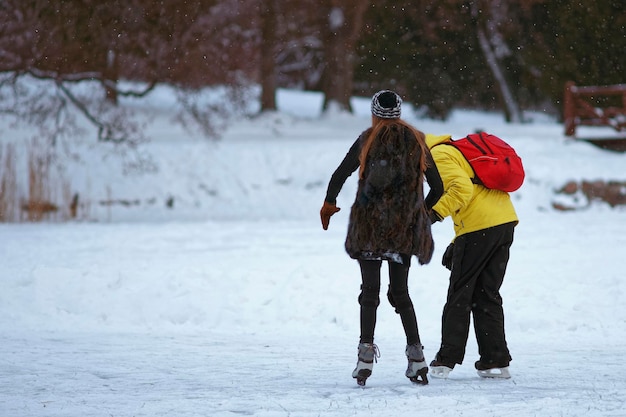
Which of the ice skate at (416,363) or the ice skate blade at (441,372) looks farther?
the ice skate blade at (441,372)

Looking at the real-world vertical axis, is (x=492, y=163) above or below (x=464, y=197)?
above

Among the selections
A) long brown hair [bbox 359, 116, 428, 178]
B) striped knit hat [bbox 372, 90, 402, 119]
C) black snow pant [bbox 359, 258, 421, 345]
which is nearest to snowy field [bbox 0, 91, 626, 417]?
black snow pant [bbox 359, 258, 421, 345]

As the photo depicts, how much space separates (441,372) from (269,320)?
330cm

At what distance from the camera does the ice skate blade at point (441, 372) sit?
21.1 feet

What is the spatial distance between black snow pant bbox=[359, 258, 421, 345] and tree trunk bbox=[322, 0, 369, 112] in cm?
2107

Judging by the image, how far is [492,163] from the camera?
6.31 m

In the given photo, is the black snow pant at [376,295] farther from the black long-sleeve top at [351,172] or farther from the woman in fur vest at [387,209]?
the black long-sleeve top at [351,172]

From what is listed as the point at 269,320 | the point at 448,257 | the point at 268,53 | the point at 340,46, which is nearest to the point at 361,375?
the point at 448,257

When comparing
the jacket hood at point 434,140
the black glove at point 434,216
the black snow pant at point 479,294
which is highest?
the jacket hood at point 434,140

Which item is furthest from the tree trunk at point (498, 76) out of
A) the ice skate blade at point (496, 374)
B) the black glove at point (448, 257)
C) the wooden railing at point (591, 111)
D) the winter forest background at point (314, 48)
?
the ice skate blade at point (496, 374)

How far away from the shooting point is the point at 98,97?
70.5 ft

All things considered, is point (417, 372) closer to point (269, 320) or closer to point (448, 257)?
point (448, 257)

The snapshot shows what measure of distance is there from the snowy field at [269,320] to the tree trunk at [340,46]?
8928 mm

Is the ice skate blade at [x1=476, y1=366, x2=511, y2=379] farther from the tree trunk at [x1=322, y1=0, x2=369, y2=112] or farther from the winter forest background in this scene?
the tree trunk at [x1=322, y1=0, x2=369, y2=112]
